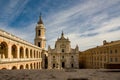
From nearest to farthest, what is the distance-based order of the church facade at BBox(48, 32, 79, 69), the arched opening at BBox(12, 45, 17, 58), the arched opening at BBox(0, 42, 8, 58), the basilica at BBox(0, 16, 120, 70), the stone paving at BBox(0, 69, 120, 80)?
the stone paving at BBox(0, 69, 120, 80)
the arched opening at BBox(0, 42, 8, 58)
the arched opening at BBox(12, 45, 17, 58)
the basilica at BBox(0, 16, 120, 70)
the church facade at BBox(48, 32, 79, 69)

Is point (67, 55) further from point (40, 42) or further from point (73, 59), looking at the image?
point (40, 42)

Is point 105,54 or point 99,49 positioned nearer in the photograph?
point 105,54

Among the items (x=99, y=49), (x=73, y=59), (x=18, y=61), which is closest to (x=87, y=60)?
Answer: (x=73, y=59)

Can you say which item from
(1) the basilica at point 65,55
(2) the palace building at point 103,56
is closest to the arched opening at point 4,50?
(1) the basilica at point 65,55

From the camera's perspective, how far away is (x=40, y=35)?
74.6m

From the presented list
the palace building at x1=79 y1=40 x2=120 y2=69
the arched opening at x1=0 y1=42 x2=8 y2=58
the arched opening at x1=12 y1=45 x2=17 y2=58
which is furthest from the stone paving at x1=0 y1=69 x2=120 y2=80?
the palace building at x1=79 y1=40 x2=120 y2=69

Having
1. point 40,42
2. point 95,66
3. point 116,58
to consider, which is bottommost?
point 95,66

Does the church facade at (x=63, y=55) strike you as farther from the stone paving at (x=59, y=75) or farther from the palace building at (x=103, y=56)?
the stone paving at (x=59, y=75)

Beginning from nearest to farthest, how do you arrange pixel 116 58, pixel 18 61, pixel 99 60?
pixel 18 61, pixel 116 58, pixel 99 60

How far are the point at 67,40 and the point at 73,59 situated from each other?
9336mm

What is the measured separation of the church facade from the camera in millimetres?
69375

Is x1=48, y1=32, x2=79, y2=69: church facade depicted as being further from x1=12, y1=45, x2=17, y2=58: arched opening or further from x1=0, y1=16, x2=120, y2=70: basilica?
x1=12, y1=45, x2=17, y2=58: arched opening

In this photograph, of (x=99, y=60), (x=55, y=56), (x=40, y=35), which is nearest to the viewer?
(x=99, y=60)

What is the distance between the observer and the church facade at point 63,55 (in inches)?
2731
